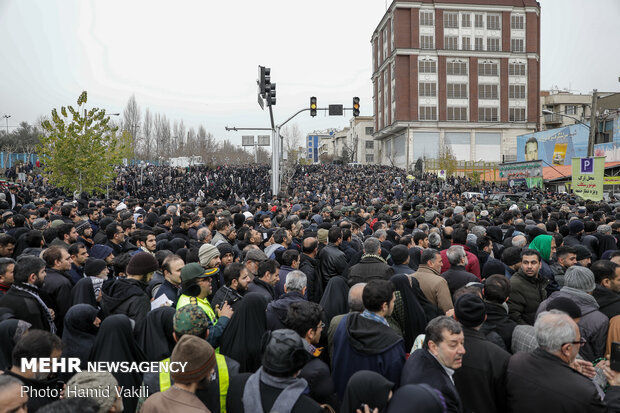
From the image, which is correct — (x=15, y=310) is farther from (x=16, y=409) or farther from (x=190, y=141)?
(x=190, y=141)

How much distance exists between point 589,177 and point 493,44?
172 ft

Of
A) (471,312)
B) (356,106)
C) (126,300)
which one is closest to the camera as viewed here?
(471,312)

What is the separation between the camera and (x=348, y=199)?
22.9 meters

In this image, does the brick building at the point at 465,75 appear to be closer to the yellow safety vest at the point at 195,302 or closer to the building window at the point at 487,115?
the building window at the point at 487,115

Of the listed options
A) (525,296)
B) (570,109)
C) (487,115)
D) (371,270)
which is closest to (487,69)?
(487,115)

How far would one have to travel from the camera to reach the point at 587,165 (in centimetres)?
1697

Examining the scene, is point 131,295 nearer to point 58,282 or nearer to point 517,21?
point 58,282

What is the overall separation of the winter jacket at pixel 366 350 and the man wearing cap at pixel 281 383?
27.8 inches

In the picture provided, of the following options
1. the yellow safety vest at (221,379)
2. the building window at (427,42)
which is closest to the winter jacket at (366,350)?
the yellow safety vest at (221,379)

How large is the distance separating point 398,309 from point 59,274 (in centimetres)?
386

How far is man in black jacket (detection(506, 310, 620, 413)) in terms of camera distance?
2.82 metres

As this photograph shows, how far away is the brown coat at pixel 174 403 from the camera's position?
106 inches

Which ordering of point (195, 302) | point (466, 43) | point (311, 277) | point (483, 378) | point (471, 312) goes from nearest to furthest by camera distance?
point (483, 378), point (471, 312), point (195, 302), point (311, 277), point (466, 43)

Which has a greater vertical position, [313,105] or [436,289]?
[313,105]
